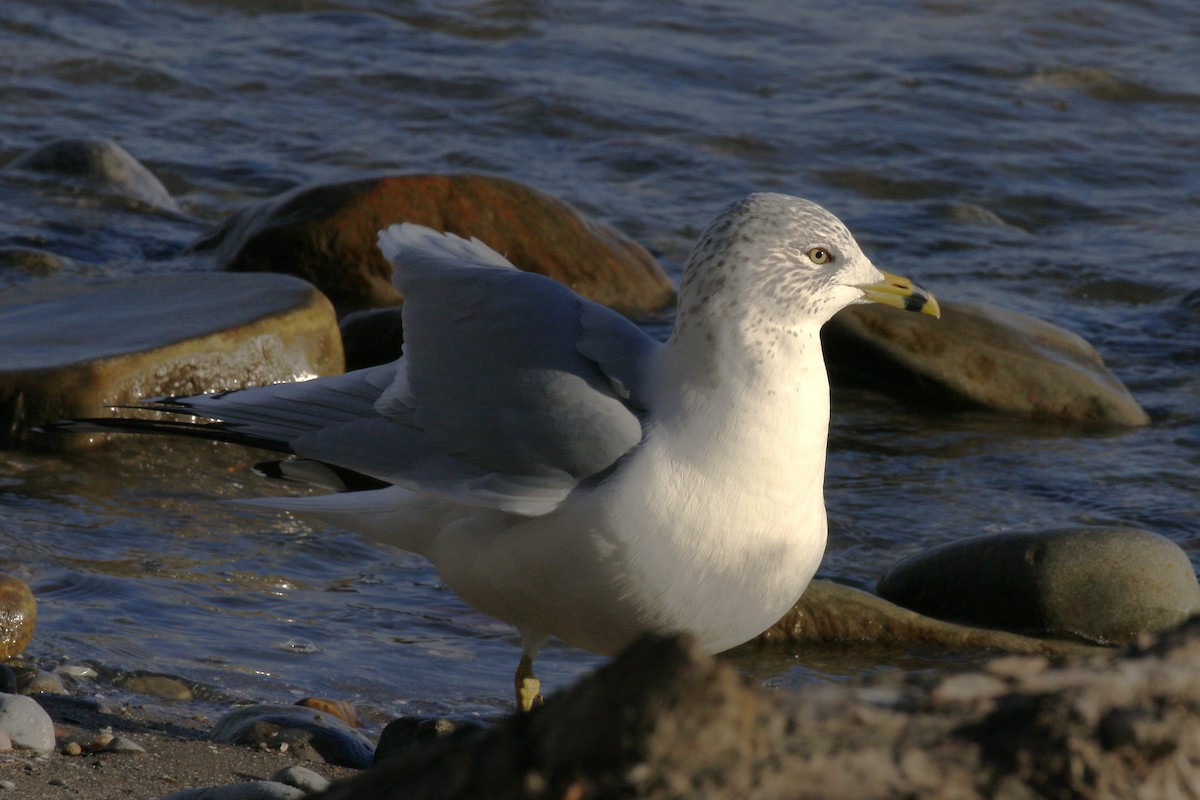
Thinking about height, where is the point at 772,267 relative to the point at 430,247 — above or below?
above

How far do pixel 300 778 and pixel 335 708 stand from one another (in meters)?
0.69

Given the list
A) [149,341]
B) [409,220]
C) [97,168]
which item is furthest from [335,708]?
[97,168]

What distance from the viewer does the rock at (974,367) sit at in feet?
23.6

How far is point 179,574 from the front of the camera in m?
4.98

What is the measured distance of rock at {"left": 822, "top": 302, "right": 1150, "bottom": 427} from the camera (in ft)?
23.6

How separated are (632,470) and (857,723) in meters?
1.84

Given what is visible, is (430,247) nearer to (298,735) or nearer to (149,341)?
(298,735)

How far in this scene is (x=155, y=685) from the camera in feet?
13.4

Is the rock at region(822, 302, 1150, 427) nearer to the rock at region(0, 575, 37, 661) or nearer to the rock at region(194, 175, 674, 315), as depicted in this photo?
the rock at region(194, 175, 674, 315)

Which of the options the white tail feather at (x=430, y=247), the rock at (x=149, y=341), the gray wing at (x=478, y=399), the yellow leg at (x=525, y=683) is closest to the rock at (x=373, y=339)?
the rock at (x=149, y=341)

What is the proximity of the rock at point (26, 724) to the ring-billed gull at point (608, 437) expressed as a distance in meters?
0.75

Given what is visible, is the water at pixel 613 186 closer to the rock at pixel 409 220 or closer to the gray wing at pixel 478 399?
the gray wing at pixel 478 399

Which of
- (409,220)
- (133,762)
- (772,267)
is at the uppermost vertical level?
(772,267)

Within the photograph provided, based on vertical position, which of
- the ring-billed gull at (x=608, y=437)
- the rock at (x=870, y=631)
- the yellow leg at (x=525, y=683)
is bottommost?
the rock at (x=870, y=631)
